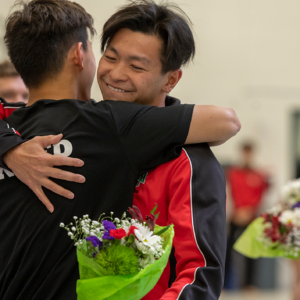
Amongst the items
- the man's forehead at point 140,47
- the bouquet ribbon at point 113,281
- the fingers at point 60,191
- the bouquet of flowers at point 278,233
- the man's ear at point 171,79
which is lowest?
the bouquet of flowers at point 278,233

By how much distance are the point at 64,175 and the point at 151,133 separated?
Answer: 0.31 m

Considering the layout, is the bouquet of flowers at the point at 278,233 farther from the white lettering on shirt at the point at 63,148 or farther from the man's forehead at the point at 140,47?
the white lettering on shirt at the point at 63,148

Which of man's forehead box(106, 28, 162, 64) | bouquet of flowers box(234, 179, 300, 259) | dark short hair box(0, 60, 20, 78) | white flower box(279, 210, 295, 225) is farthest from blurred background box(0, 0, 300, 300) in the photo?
man's forehead box(106, 28, 162, 64)

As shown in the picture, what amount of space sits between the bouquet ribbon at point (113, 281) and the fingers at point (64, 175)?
286mm

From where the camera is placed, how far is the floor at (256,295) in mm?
5816

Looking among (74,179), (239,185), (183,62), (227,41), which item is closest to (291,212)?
(183,62)

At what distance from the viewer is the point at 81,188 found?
54.3 inches

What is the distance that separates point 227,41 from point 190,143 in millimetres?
5727

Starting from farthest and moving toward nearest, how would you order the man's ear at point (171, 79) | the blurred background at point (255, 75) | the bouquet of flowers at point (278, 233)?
the blurred background at point (255, 75), the bouquet of flowers at point (278, 233), the man's ear at point (171, 79)

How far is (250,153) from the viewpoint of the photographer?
6191mm

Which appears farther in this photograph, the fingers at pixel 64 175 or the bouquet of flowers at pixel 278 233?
the bouquet of flowers at pixel 278 233

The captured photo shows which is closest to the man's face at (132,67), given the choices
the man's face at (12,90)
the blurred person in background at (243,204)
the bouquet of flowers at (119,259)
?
the bouquet of flowers at (119,259)

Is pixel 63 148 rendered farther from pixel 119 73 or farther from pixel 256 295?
pixel 256 295

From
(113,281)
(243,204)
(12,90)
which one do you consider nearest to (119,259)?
(113,281)
